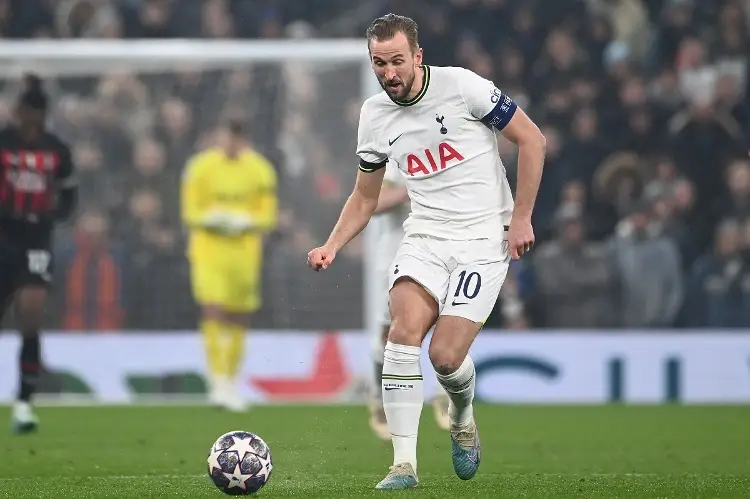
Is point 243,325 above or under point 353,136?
under

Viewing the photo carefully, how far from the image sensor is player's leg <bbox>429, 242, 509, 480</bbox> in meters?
7.46

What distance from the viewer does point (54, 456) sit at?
9969mm

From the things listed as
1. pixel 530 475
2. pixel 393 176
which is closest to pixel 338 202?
pixel 393 176

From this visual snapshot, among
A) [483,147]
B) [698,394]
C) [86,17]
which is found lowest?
[698,394]

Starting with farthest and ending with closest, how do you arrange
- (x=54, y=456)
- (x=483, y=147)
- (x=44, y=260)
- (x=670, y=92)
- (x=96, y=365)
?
1. (x=670, y=92)
2. (x=96, y=365)
3. (x=44, y=260)
4. (x=54, y=456)
5. (x=483, y=147)

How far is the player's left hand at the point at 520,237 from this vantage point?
7.41 meters

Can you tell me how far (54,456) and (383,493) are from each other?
3.62 m

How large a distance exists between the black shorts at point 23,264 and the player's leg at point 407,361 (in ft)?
17.1

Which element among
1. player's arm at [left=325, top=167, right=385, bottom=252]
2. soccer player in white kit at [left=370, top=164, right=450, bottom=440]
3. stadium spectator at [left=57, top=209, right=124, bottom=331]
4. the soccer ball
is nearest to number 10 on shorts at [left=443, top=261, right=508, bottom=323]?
player's arm at [left=325, top=167, right=385, bottom=252]

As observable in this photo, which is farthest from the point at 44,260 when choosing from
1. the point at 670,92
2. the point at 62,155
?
the point at 670,92

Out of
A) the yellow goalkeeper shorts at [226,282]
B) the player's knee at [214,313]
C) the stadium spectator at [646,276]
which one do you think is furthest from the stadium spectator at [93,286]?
the stadium spectator at [646,276]

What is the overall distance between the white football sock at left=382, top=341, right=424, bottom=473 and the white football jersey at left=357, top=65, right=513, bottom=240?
0.68 metres

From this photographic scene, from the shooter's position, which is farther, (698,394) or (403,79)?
(698,394)

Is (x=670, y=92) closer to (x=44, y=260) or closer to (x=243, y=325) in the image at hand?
(x=243, y=325)
